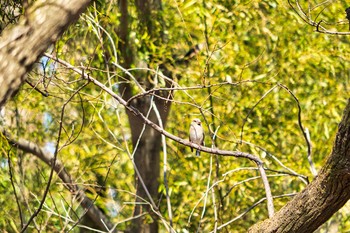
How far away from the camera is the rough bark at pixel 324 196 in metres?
3.25

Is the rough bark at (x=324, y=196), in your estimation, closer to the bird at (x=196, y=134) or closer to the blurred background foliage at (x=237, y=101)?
the bird at (x=196, y=134)

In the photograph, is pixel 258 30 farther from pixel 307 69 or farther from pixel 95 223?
pixel 95 223

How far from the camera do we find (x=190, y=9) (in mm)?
7906

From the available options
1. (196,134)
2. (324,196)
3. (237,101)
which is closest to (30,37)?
(324,196)

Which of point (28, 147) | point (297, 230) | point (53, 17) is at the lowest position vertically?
point (297, 230)

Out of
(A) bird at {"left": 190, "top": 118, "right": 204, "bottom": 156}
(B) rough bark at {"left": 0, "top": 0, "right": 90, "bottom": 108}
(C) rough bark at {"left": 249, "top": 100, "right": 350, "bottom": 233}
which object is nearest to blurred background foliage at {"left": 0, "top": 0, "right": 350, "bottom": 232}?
(A) bird at {"left": 190, "top": 118, "right": 204, "bottom": 156}

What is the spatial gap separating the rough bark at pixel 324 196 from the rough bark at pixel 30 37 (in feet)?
3.64

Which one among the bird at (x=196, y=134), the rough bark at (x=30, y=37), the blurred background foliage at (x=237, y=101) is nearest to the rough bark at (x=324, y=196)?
the rough bark at (x=30, y=37)

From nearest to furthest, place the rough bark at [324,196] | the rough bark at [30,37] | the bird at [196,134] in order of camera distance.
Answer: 1. the rough bark at [30,37]
2. the rough bark at [324,196]
3. the bird at [196,134]

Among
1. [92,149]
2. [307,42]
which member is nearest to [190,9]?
[307,42]

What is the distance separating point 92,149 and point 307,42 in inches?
102

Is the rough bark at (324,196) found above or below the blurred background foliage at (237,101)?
below

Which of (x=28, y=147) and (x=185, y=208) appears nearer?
(x=28, y=147)

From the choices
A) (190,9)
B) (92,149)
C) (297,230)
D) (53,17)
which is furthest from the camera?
(92,149)
